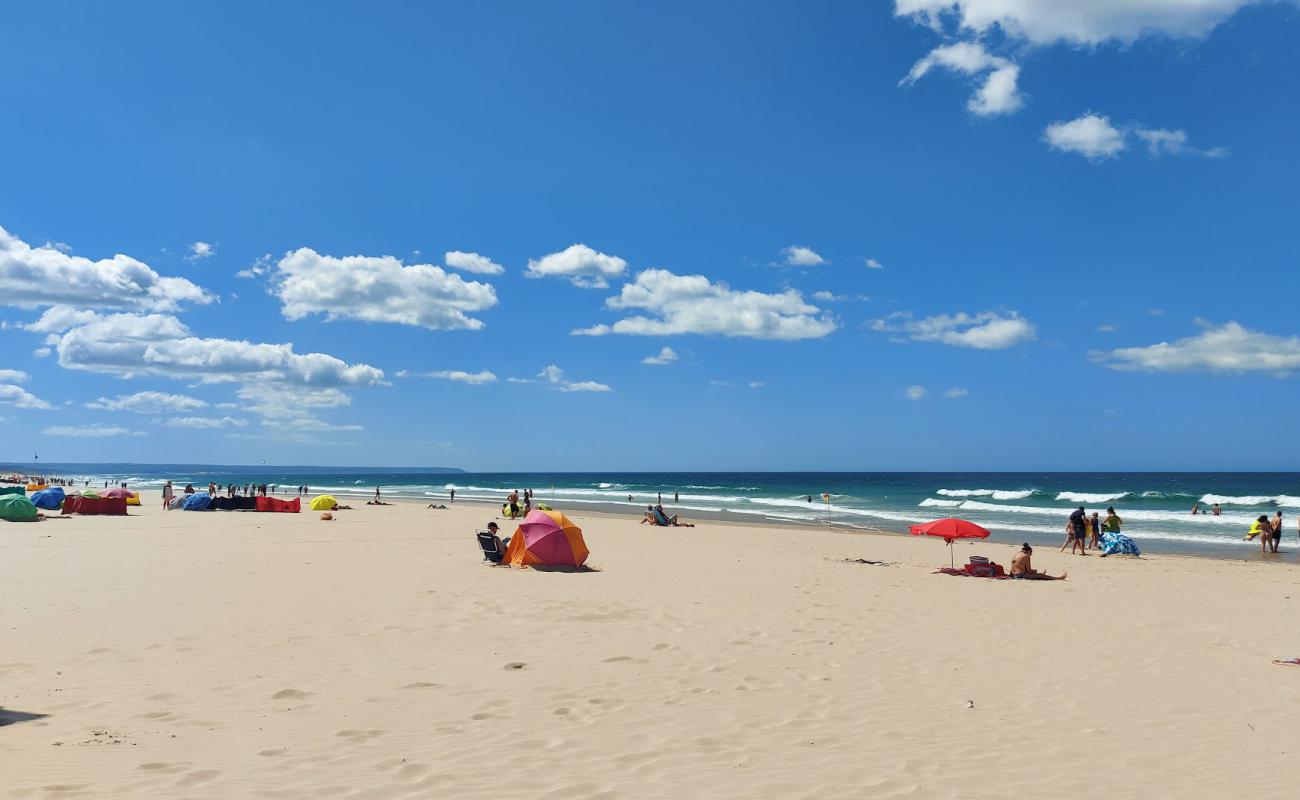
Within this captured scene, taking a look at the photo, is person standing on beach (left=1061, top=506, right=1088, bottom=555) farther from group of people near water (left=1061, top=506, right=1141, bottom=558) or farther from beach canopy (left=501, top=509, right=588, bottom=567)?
beach canopy (left=501, top=509, right=588, bottom=567)

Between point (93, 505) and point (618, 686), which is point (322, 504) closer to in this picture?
point (93, 505)

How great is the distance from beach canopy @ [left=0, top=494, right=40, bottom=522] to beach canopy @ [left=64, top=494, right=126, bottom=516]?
3834 mm

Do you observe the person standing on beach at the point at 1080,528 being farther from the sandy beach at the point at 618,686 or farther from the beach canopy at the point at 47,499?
the beach canopy at the point at 47,499

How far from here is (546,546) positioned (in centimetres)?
1556

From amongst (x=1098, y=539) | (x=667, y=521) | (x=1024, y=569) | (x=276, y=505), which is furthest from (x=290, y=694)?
(x=276, y=505)

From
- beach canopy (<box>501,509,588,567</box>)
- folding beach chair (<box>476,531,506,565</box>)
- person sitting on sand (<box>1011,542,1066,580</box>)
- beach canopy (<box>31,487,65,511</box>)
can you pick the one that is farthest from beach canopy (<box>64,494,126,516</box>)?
person sitting on sand (<box>1011,542,1066,580</box>)

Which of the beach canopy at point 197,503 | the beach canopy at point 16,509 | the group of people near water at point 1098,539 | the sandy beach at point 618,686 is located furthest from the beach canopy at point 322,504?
the group of people near water at point 1098,539

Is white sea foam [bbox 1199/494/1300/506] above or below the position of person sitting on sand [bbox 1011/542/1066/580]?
below

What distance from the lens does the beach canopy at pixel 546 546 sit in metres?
15.5

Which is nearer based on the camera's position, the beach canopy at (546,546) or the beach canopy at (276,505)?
the beach canopy at (546,546)

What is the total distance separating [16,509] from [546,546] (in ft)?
65.1

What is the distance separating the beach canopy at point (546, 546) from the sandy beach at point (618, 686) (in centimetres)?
80

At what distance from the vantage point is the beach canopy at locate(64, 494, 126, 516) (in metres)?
29.1

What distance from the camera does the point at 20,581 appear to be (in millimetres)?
12078
